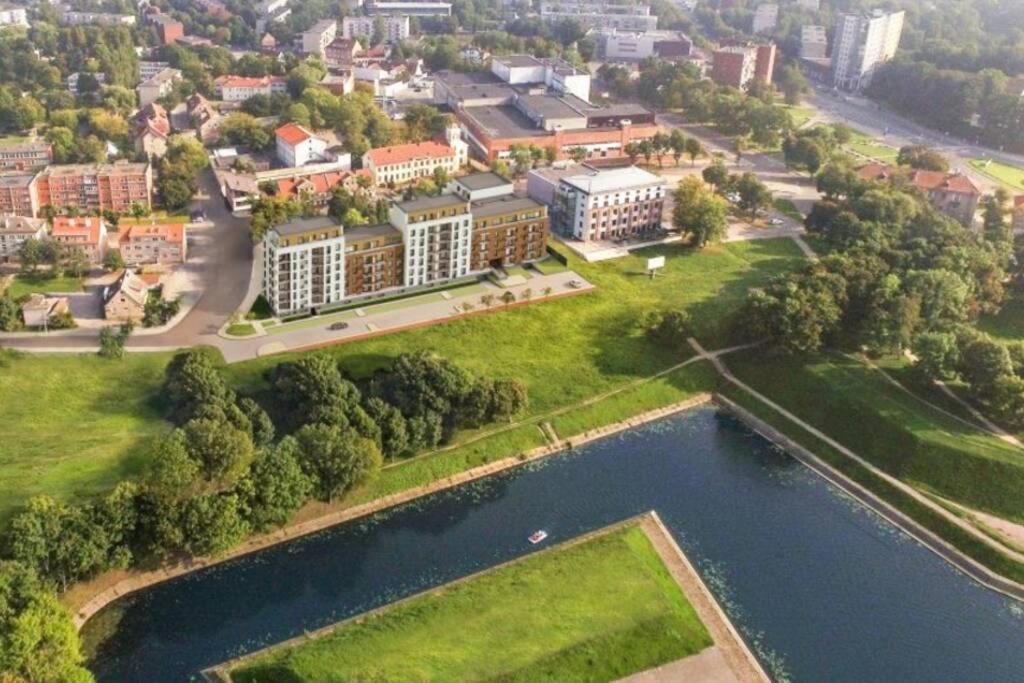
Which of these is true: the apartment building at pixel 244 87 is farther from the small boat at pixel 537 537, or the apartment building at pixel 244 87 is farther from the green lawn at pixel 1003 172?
the small boat at pixel 537 537

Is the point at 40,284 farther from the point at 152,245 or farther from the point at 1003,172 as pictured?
the point at 1003,172

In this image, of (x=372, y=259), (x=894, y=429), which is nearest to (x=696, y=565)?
(x=894, y=429)

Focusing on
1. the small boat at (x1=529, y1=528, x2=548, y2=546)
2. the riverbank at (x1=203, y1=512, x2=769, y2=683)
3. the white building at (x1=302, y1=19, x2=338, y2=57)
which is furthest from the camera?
the white building at (x1=302, y1=19, x2=338, y2=57)

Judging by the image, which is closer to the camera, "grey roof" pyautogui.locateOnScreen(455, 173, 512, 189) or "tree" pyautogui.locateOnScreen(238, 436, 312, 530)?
"tree" pyautogui.locateOnScreen(238, 436, 312, 530)

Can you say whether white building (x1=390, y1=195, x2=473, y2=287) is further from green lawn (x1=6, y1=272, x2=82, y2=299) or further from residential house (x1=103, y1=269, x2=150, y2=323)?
green lawn (x1=6, y1=272, x2=82, y2=299)

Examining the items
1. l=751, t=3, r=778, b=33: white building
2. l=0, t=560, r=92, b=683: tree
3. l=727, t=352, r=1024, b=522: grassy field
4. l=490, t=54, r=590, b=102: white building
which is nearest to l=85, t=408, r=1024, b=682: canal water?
l=0, t=560, r=92, b=683: tree
